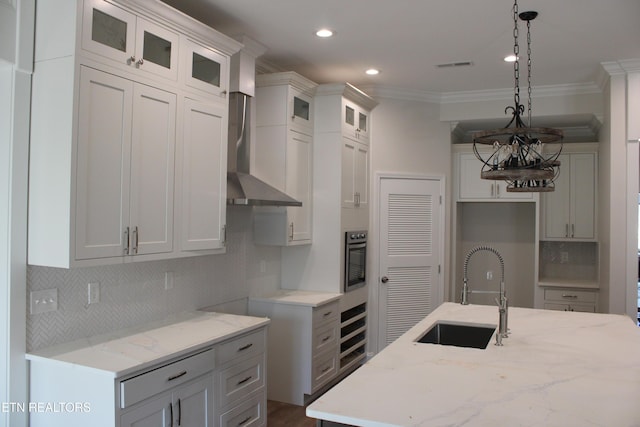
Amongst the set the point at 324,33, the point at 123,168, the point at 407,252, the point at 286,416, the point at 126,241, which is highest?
the point at 324,33

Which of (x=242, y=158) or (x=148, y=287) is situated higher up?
(x=242, y=158)

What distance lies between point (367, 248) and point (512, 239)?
2000mm

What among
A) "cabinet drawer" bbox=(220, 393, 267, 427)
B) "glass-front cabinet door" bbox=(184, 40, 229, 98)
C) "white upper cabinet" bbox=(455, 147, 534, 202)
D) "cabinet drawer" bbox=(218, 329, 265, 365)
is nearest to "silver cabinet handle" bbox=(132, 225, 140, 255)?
"cabinet drawer" bbox=(218, 329, 265, 365)

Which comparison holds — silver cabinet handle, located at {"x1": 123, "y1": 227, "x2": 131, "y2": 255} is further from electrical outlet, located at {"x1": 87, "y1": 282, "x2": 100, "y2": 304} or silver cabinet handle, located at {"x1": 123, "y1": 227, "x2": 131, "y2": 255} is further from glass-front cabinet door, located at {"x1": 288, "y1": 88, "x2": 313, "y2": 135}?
glass-front cabinet door, located at {"x1": 288, "y1": 88, "x2": 313, "y2": 135}

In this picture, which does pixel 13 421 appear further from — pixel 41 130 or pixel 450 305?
pixel 450 305

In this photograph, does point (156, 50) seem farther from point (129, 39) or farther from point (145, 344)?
point (145, 344)

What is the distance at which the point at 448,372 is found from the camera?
7.09 ft

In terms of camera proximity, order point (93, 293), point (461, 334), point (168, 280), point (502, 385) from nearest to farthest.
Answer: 1. point (502, 385)
2. point (93, 293)
3. point (461, 334)
4. point (168, 280)

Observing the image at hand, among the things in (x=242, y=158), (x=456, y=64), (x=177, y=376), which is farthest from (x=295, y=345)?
(x=456, y=64)

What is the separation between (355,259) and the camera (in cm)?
486

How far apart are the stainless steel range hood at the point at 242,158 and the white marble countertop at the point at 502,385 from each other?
4.72 feet

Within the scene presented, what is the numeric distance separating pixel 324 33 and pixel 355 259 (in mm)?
2106

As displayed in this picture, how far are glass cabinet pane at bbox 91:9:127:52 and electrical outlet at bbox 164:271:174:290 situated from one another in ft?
4.65

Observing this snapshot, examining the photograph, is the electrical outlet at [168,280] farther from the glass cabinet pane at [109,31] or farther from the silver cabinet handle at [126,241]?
the glass cabinet pane at [109,31]
